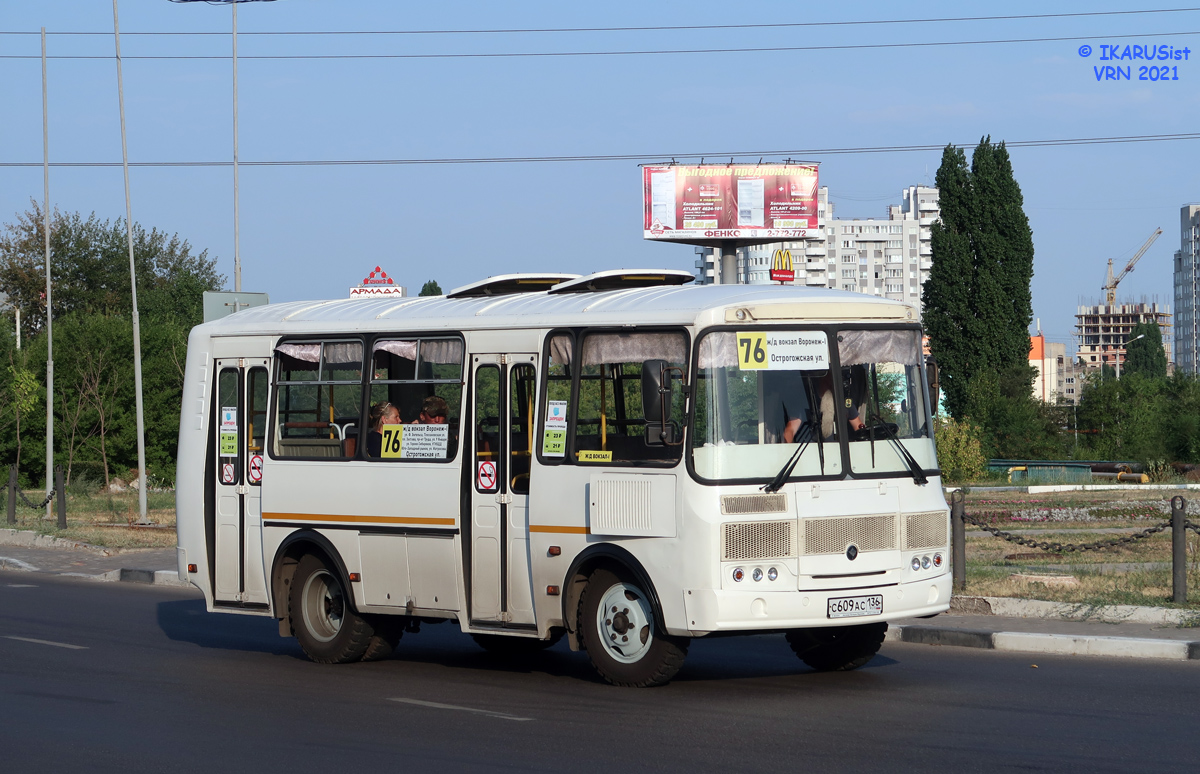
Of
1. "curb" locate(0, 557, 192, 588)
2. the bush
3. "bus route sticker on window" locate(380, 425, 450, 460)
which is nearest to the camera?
"bus route sticker on window" locate(380, 425, 450, 460)

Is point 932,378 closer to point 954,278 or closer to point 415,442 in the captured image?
point 415,442

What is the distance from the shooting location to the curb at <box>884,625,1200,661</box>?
462 inches

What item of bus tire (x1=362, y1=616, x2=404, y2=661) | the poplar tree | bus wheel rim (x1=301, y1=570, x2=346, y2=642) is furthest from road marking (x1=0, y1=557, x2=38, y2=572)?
the poplar tree

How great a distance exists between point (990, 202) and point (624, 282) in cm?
5997

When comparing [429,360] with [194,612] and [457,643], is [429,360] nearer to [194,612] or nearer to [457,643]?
[457,643]

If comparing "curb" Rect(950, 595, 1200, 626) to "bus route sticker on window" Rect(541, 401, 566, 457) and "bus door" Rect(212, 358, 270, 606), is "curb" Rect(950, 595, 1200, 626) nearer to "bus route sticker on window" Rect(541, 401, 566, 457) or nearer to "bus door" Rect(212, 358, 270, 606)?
"bus route sticker on window" Rect(541, 401, 566, 457)

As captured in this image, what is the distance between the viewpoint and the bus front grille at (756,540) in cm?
982

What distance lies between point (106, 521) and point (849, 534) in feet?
80.0

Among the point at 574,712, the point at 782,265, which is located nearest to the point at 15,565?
the point at 574,712

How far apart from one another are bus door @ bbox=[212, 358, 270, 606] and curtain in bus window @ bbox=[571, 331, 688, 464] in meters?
3.58

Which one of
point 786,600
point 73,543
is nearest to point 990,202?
point 73,543

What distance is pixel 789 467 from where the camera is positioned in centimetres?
1000

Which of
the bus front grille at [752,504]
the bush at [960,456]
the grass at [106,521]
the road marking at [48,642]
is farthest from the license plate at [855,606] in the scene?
the bush at [960,456]

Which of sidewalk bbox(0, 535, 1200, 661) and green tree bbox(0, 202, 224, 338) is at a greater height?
green tree bbox(0, 202, 224, 338)
